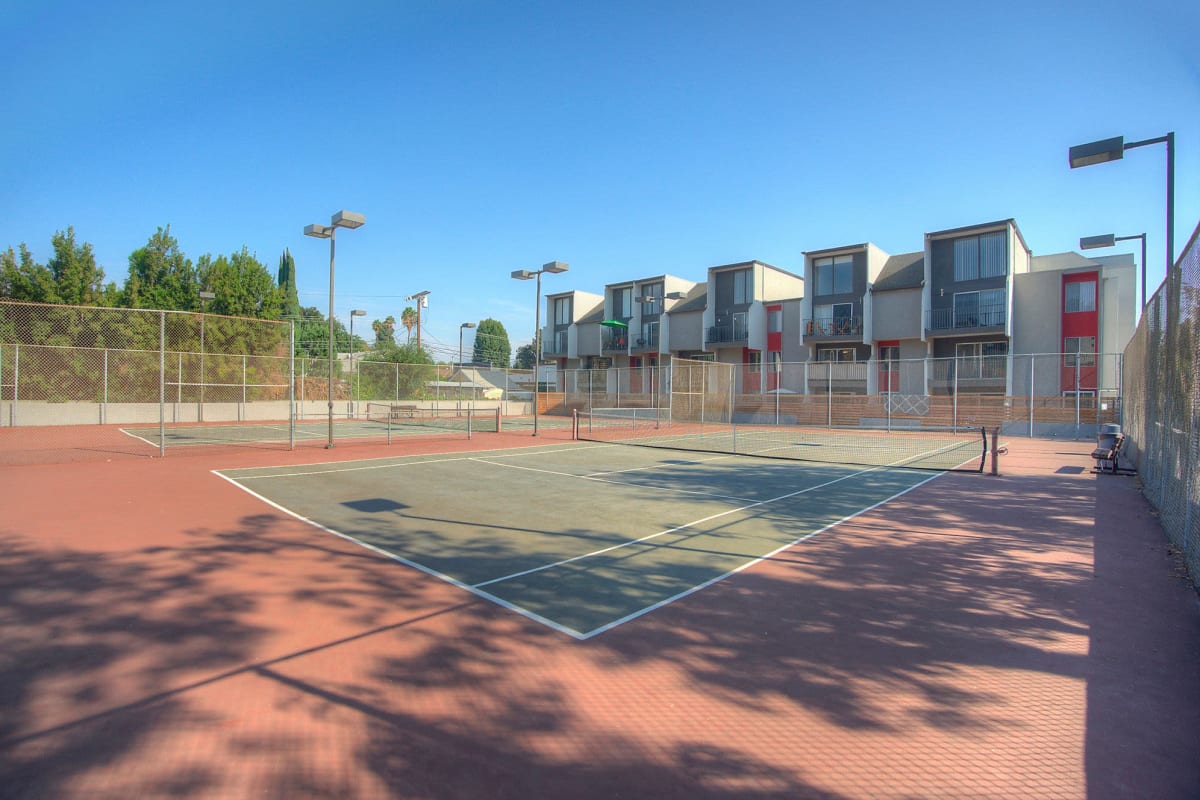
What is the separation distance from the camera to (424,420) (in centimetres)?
3228

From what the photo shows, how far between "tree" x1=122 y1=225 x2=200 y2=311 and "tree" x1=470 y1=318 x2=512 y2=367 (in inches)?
2770

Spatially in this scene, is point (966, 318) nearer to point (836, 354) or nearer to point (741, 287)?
point (836, 354)

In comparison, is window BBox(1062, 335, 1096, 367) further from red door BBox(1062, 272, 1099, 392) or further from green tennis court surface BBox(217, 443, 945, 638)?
green tennis court surface BBox(217, 443, 945, 638)

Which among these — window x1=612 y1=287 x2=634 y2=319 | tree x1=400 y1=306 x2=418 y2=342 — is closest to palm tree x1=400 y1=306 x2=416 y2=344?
tree x1=400 y1=306 x2=418 y2=342

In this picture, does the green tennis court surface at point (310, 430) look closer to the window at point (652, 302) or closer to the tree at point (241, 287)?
the tree at point (241, 287)

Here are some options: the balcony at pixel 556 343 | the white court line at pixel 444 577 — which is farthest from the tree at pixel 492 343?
the white court line at pixel 444 577

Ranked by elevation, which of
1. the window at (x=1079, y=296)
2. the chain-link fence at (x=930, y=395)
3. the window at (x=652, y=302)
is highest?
the window at (x=652, y=302)

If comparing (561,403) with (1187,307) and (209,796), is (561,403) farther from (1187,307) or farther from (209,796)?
(209,796)

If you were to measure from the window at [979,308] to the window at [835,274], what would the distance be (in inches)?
268

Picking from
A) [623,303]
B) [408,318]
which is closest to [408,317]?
[408,318]

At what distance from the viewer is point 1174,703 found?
3.70 meters

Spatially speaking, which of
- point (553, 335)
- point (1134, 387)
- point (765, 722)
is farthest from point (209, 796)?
point (553, 335)

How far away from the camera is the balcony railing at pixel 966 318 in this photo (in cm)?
3456

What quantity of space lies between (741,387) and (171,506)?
36.2 m
